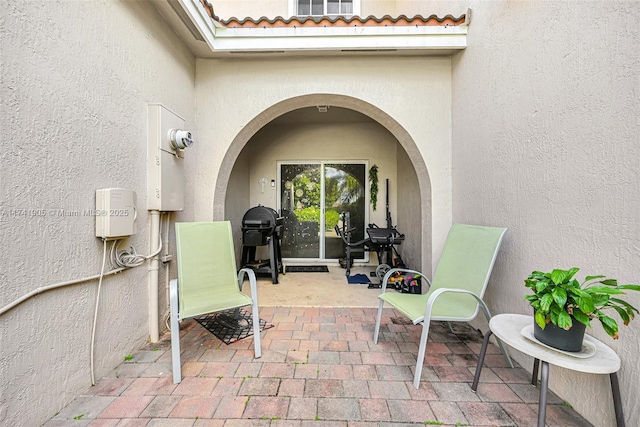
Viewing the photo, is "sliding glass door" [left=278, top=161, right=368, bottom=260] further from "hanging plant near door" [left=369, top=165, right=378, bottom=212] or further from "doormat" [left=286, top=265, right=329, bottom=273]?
"doormat" [left=286, top=265, right=329, bottom=273]

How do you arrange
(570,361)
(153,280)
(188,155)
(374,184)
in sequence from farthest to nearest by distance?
(374,184), (188,155), (153,280), (570,361)

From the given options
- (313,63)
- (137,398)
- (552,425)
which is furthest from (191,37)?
(552,425)

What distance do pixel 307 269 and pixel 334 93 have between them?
11.0 feet

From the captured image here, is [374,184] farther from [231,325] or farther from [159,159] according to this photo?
[159,159]

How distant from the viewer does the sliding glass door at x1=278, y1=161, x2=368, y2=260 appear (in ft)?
18.8

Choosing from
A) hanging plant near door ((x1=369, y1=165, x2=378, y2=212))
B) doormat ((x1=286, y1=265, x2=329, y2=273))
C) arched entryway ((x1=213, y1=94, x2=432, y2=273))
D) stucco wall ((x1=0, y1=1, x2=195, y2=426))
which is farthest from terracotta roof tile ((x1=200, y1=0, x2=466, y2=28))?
doormat ((x1=286, y1=265, x2=329, y2=273))

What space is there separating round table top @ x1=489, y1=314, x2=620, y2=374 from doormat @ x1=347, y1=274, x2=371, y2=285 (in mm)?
2760

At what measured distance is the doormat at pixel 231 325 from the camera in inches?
96.1

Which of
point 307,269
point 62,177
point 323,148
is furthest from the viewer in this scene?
point 323,148

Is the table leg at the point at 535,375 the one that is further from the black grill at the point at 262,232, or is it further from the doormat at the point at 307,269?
the doormat at the point at 307,269

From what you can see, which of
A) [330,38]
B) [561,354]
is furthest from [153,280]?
[330,38]

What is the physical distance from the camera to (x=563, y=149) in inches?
65.2

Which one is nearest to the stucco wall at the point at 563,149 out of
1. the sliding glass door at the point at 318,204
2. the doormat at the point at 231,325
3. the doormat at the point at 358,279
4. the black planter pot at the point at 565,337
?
the black planter pot at the point at 565,337

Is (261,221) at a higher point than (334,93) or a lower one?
lower
